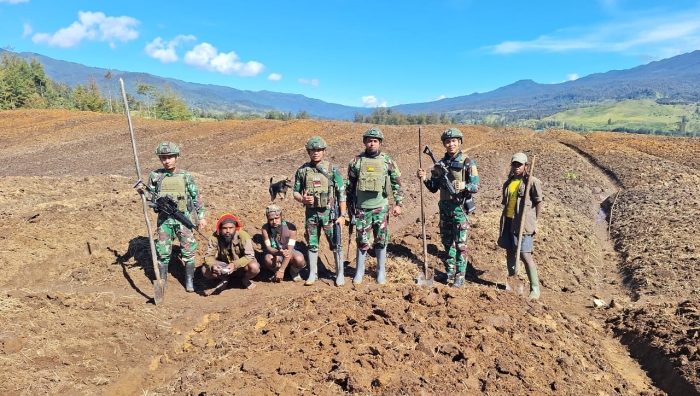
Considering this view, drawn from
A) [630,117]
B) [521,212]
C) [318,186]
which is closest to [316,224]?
[318,186]

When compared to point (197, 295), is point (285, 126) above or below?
above

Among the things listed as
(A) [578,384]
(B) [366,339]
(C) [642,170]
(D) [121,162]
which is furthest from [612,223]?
(D) [121,162]

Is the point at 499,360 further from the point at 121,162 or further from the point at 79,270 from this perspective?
the point at 121,162

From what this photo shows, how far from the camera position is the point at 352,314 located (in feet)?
14.3

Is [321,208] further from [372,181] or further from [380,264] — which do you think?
[380,264]

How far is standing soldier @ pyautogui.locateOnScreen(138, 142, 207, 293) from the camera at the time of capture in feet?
17.9

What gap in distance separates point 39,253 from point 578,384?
25.5ft

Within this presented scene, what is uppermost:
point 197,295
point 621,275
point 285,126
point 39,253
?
point 285,126

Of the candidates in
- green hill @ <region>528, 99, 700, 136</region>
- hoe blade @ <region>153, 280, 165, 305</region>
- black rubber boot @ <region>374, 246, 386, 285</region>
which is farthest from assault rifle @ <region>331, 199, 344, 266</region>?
green hill @ <region>528, 99, 700, 136</region>

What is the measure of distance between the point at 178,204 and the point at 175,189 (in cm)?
20

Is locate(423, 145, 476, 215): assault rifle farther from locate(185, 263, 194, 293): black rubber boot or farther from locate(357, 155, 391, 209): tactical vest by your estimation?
locate(185, 263, 194, 293): black rubber boot

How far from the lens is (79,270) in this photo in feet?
21.2

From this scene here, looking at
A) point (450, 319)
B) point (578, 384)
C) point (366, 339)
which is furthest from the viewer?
point (450, 319)

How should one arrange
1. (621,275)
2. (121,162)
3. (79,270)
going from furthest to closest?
(121,162)
(621,275)
(79,270)
